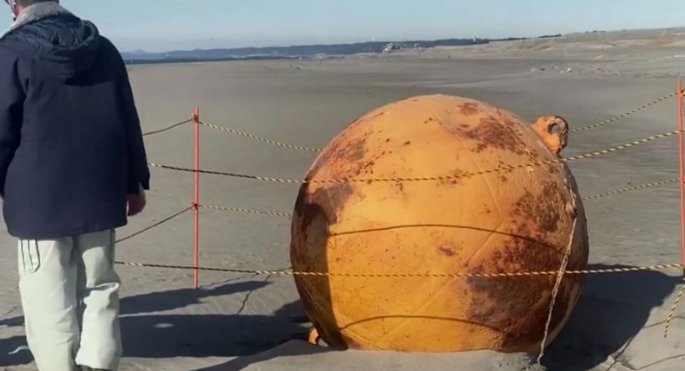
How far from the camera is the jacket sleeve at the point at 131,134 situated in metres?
3.85

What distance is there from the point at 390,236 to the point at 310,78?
3222 centimetres

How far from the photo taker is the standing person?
3.65 meters

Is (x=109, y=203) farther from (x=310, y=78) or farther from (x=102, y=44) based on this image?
(x=310, y=78)

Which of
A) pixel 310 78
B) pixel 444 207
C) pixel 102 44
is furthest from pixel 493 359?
pixel 310 78

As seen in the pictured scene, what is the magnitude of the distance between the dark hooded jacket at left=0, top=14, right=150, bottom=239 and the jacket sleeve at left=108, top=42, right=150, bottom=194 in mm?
14

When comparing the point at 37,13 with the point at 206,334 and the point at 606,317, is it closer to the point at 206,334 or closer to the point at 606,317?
the point at 206,334

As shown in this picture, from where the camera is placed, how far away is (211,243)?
8.35 meters

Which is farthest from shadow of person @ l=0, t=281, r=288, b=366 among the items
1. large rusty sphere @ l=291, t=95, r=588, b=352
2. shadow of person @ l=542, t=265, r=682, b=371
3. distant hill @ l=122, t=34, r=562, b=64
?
distant hill @ l=122, t=34, r=562, b=64

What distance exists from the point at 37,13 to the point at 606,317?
12.4 feet

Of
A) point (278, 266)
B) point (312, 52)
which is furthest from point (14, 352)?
point (312, 52)

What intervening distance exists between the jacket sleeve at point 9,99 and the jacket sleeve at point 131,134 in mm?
395

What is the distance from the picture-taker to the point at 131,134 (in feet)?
12.8

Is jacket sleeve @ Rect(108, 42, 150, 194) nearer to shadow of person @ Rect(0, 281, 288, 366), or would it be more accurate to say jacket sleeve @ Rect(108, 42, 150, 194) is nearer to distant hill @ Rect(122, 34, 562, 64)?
shadow of person @ Rect(0, 281, 288, 366)

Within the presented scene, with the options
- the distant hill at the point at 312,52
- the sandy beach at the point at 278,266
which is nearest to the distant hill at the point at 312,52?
the distant hill at the point at 312,52
